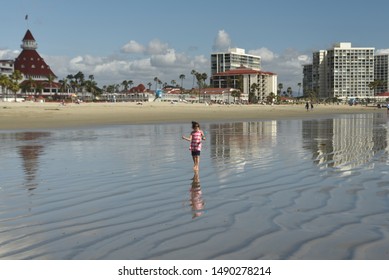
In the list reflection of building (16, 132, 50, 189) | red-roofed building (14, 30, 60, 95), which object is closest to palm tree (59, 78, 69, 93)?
red-roofed building (14, 30, 60, 95)

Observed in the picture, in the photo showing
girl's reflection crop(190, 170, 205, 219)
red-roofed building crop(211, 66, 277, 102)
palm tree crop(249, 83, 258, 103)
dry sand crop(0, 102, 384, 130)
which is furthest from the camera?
red-roofed building crop(211, 66, 277, 102)

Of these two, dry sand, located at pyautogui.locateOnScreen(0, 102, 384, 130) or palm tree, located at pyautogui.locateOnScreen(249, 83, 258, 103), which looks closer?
dry sand, located at pyautogui.locateOnScreen(0, 102, 384, 130)

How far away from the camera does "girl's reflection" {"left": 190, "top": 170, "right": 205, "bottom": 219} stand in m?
7.58

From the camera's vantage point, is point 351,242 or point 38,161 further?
point 38,161

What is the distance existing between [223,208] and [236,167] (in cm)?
480

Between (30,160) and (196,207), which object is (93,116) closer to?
(30,160)

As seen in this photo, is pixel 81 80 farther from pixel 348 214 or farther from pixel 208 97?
pixel 348 214

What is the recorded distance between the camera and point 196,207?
26.0 feet

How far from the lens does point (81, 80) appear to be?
153 metres

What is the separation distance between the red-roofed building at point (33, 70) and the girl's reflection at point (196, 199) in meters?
124

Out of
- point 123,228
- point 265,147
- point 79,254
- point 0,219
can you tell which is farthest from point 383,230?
point 265,147

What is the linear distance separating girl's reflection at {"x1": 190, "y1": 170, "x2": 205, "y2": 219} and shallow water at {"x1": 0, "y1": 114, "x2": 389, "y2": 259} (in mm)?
19

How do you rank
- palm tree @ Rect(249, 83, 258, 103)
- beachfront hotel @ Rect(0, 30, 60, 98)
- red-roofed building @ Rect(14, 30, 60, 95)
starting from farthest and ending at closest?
palm tree @ Rect(249, 83, 258, 103), beachfront hotel @ Rect(0, 30, 60, 98), red-roofed building @ Rect(14, 30, 60, 95)

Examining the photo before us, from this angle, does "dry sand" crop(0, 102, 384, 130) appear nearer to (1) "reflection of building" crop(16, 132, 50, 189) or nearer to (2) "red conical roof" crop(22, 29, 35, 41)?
(1) "reflection of building" crop(16, 132, 50, 189)
